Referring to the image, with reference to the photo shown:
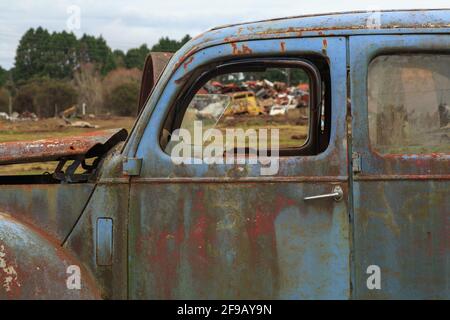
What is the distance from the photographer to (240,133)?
11.0ft

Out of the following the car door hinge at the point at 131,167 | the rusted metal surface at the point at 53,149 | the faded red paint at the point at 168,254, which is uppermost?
the rusted metal surface at the point at 53,149

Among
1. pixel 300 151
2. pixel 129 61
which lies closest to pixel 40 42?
pixel 129 61

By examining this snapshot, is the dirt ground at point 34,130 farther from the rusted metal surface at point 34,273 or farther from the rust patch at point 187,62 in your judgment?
the rust patch at point 187,62

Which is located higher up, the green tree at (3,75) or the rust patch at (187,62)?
the green tree at (3,75)

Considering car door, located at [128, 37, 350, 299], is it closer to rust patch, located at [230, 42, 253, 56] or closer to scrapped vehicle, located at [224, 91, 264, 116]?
rust patch, located at [230, 42, 253, 56]

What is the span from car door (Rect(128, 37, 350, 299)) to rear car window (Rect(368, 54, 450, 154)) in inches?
7.4

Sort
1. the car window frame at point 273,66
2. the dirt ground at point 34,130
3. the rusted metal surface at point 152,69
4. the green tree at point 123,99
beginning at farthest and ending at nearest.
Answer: the green tree at point 123,99 → the dirt ground at point 34,130 → the rusted metal surface at point 152,69 → the car window frame at point 273,66

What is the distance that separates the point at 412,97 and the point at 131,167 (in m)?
1.35

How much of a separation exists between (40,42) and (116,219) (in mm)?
69626

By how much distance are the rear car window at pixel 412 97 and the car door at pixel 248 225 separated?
187 millimetres

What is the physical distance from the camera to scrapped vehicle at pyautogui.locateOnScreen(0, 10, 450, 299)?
258cm

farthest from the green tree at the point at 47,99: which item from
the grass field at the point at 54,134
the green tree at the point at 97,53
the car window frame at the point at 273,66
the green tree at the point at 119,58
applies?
the car window frame at the point at 273,66

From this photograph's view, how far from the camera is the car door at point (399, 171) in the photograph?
8.43 ft

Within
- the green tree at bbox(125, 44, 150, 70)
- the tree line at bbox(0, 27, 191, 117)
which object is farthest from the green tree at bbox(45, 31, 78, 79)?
the green tree at bbox(125, 44, 150, 70)
